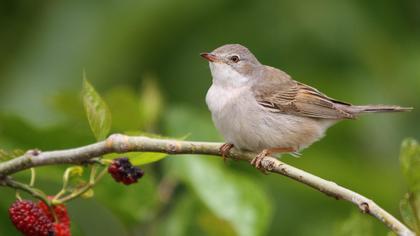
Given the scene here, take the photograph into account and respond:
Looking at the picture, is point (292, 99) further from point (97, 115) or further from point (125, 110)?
point (97, 115)

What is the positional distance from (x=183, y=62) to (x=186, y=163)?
2.12 meters

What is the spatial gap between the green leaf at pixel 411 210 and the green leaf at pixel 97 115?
3.53ft

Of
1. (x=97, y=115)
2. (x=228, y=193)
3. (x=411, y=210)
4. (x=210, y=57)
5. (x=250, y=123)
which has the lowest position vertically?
(x=228, y=193)

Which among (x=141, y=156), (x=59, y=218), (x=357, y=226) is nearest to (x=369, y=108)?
(x=357, y=226)

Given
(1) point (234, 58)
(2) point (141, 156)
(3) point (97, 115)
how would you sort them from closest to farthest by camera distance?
(3) point (97, 115) < (2) point (141, 156) < (1) point (234, 58)

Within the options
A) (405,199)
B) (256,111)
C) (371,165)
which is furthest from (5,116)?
(371,165)

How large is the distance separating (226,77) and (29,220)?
97.2 inches

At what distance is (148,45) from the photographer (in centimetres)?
618

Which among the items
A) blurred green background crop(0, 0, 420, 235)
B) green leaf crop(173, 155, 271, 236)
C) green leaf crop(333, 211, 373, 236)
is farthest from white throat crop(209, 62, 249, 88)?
green leaf crop(333, 211, 373, 236)

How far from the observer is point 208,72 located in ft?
20.7

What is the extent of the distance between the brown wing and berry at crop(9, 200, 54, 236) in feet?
7.19

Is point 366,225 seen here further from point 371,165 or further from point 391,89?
point 391,89

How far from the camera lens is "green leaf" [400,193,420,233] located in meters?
2.49

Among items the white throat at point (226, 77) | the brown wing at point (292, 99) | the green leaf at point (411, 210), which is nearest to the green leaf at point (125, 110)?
the white throat at point (226, 77)
